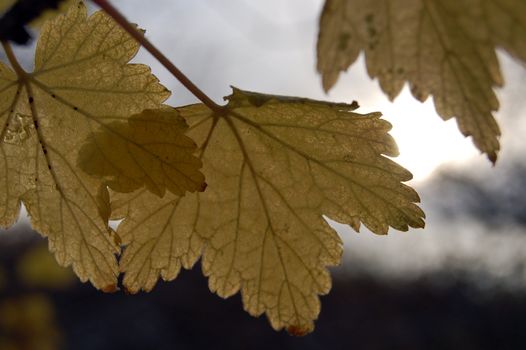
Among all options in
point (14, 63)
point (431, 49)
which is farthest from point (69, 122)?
point (431, 49)

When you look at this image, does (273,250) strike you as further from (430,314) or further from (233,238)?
(430,314)

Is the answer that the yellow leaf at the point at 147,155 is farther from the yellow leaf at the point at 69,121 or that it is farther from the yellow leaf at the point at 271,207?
the yellow leaf at the point at 271,207

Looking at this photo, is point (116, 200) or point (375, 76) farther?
point (116, 200)

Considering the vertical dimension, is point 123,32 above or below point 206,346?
below

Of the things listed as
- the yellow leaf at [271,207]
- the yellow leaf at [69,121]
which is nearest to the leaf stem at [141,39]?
the yellow leaf at [69,121]

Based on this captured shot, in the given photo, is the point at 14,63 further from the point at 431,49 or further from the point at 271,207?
the point at 431,49

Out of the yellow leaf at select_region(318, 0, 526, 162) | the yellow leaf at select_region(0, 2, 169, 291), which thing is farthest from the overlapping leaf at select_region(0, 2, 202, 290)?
the yellow leaf at select_region(318, 0, 526, 162)

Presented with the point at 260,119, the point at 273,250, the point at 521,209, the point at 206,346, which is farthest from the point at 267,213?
the point at 521,209
